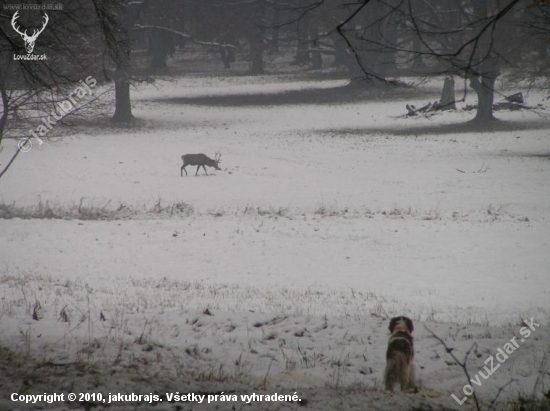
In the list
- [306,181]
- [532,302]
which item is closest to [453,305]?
[532,302]

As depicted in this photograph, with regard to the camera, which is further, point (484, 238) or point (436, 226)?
point (436, 226)

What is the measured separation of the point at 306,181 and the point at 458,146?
1038 centimetres

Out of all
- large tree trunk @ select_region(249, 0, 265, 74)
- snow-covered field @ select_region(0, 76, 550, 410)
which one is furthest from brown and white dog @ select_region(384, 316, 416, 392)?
large tree trunk @ select_region(249, 0, 265, 74)

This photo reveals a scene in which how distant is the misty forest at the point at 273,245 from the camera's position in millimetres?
5453

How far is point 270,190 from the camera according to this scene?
74.2 feet

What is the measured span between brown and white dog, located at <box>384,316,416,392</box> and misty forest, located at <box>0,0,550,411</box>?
0.02 meters

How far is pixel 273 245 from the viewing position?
49.4 ft

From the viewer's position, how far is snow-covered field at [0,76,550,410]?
609cm

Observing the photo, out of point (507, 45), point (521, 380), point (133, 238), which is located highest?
point (507, 45)

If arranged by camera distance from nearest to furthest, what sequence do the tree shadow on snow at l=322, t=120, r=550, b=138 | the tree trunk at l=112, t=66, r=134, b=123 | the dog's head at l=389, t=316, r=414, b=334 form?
the dog's head at l=389, t=316, r=414, b=334 < the tree shadow on snow at l=322, t=120, r=550, b=138 < the tree trunk at l=112, t=66, r=134, b=123

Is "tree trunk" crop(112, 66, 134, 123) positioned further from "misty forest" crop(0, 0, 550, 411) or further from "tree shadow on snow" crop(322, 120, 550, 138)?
"tree shadow on snow" crop(322, 120, 550, 138)

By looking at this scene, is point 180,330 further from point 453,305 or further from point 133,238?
point 133,238

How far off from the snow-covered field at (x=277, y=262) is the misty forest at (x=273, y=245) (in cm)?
6

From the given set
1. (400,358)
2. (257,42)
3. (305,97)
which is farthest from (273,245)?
(257,42)
